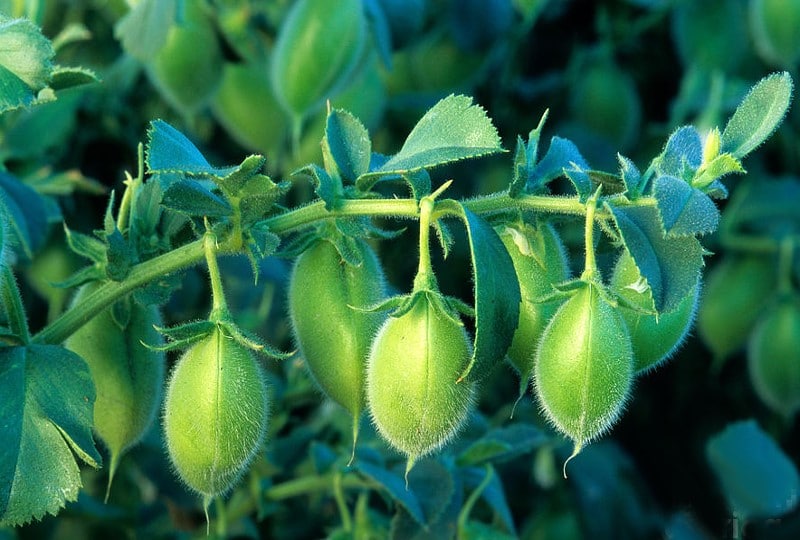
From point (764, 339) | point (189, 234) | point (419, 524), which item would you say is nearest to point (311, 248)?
point (189, 234)

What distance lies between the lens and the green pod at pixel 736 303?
1.56m

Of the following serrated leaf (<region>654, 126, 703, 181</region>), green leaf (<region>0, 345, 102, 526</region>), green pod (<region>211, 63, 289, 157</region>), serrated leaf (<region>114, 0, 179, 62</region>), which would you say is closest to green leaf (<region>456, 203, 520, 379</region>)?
serrated leaf (<region>654, 126, 703, 181</region>)

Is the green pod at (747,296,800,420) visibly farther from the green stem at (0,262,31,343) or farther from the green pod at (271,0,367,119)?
the green stem at (0,262,31,343)

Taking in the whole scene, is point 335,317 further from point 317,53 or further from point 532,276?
point 317,53

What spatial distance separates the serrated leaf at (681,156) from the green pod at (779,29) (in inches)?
35.3

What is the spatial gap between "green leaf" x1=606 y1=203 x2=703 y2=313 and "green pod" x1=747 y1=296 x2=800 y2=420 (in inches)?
33.8

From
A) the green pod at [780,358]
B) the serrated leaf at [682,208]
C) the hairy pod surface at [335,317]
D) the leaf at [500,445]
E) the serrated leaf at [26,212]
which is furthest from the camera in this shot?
the green pod at [780,358]

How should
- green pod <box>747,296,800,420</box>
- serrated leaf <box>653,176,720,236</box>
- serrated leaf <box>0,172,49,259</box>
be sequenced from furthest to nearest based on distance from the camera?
1. green pod <box>747,296,800,420</box>
2. serrated leaf <box>0,172,49,259</box>
3. serrated leaf <box>653,176,720,236</box>

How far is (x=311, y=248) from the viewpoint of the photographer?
76 cm

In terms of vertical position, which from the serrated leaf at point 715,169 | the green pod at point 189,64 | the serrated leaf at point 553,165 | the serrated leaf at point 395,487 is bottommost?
the serrated leaf at point 395,487

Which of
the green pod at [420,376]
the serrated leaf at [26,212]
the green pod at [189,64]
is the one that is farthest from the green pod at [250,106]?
the green pod at [420,376]

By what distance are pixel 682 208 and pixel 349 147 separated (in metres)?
0.21

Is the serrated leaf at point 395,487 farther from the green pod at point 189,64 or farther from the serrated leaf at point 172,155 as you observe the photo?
the green pod at point 189,64

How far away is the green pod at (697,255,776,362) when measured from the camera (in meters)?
1.56
